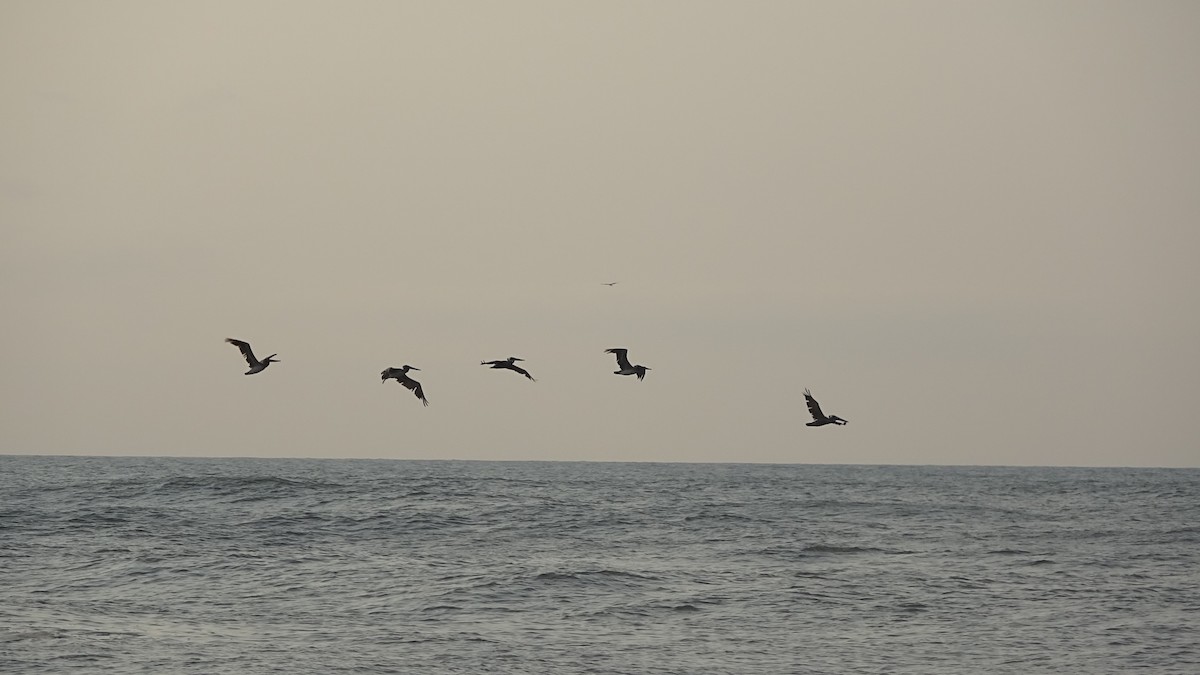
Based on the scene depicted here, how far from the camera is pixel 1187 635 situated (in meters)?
24.3

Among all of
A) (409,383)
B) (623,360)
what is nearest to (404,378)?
(409,383)

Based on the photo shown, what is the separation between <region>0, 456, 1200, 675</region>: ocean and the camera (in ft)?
71.8

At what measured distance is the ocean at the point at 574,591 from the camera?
2189cm

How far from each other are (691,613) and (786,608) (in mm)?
2158

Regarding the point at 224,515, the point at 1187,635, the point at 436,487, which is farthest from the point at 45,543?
the point at 436,487

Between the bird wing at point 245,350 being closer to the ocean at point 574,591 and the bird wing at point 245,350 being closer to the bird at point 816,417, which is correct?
the ocean at point 574,591

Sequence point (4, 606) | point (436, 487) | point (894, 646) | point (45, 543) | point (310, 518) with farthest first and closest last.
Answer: point (436, 487) → point (310, 518) → point (45, 543) → point (4, 606) → point (894, 646)

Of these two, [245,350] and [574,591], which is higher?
→ [245,350]

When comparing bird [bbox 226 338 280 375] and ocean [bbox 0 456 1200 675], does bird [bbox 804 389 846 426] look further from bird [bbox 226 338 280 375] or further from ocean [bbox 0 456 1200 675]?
bird [bbox 226 338 280 375]

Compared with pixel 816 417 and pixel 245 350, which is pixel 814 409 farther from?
pixel 245 350

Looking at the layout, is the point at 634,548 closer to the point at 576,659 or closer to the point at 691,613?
the point at 691,613

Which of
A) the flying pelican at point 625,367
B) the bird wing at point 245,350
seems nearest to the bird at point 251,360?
the bird wing at point 245,350

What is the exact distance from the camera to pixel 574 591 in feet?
93.8

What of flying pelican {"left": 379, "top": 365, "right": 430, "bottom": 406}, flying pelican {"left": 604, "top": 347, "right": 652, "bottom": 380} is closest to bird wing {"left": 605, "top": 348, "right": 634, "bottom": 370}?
flying pelican {"left": 604, "top": 347, "right": 652, "bottom": 380}
